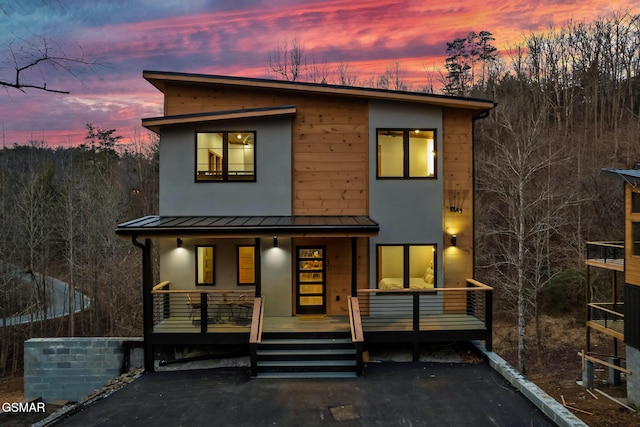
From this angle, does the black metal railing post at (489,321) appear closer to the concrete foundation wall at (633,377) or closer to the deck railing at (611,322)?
the concrete foundation wall at (633,377)

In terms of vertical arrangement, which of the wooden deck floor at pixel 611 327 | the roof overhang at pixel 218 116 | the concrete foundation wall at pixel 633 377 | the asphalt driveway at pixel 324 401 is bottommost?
the concrete foundation wall at pixel 633 377

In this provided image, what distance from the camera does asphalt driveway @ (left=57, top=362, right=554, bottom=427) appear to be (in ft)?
19.6

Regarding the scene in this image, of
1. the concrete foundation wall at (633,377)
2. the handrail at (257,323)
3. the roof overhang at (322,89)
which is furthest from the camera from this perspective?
the concrete foundation wall at (633,377)

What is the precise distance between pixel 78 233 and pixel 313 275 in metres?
15.7

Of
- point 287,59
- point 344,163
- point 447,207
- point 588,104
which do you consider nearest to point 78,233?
point 287,59

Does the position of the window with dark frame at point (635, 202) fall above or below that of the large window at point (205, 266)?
above

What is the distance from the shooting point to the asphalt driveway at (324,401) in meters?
5.97

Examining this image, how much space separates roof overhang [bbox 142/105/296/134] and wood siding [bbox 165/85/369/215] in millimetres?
556

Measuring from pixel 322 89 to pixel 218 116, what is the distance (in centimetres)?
268

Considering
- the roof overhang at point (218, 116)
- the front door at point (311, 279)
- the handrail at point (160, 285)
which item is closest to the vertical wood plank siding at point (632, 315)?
the front door at point (311, 279)

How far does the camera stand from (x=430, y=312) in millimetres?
9805

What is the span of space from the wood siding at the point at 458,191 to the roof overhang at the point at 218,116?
13.5 ft

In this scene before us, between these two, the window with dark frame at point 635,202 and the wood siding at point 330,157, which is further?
the window with dark frame at point 635,202

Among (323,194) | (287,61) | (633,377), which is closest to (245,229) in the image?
(323,194)
